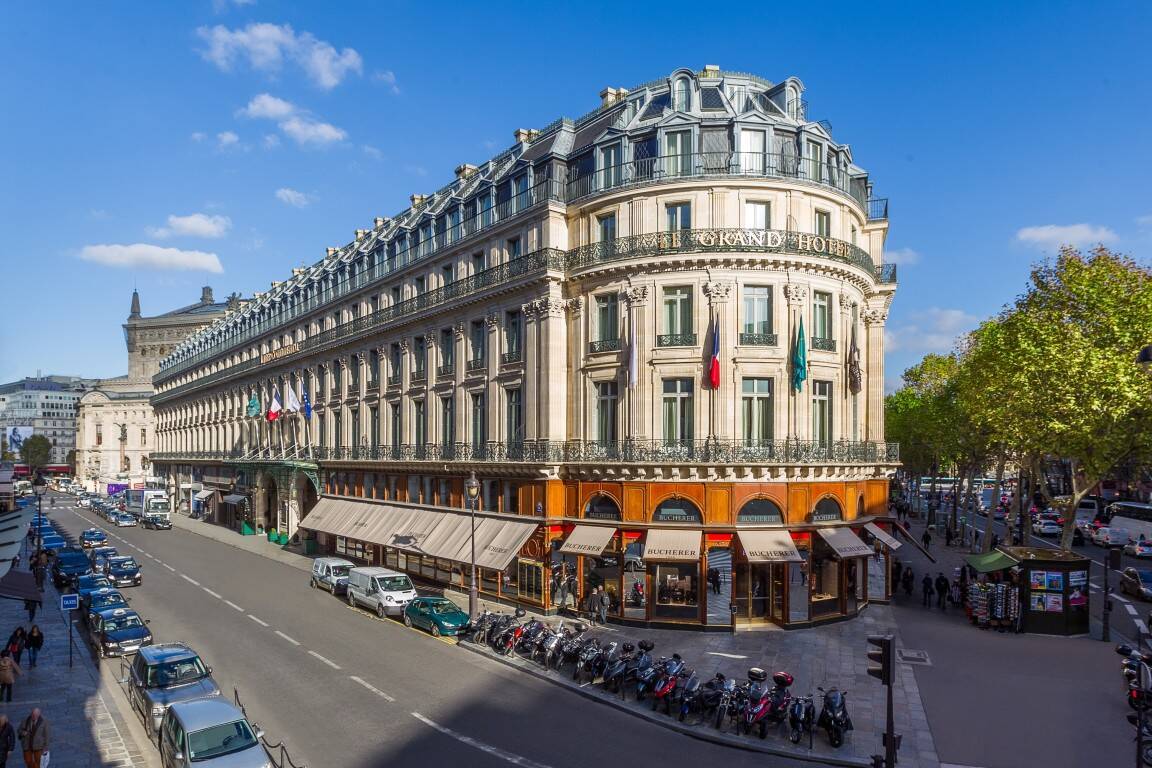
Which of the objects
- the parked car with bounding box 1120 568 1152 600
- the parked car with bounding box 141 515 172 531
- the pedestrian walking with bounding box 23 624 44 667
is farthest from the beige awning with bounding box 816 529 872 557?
the parked car with bounding box 141 515 172 531

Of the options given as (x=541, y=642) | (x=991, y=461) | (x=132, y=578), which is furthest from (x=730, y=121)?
(x=991, y=461)

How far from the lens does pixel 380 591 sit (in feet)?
107

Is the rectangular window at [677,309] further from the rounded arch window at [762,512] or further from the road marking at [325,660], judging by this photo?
the road marking at [325,660]

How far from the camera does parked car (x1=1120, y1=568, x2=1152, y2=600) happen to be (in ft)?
123

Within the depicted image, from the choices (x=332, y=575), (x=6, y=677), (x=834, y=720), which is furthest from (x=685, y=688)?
(x=332, y=575)

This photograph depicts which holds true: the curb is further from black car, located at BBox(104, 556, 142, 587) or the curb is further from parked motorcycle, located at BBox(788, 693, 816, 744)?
black car, located at BBox(104, 556, 142, 587)

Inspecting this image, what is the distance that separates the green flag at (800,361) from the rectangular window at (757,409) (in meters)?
1.05

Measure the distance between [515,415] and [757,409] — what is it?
1164cm

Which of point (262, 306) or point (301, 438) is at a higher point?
point (262, 306)

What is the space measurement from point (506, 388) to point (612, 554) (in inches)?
384

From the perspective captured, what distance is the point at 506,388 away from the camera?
3681 cm

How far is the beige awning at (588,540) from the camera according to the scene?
30.8 metres

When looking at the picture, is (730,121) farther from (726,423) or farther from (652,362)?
(726,423)

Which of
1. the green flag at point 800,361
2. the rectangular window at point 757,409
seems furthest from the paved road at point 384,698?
the green flag at point 800,361
